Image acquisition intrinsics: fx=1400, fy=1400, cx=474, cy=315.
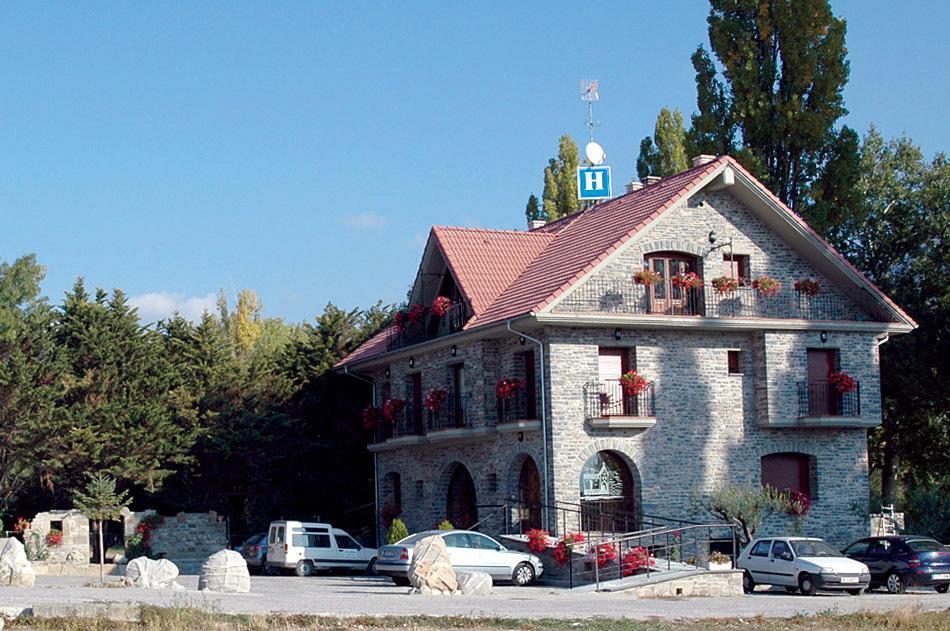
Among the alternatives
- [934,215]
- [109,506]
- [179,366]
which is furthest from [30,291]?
[934,215]

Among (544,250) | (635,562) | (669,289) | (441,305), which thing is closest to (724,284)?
(669,289)

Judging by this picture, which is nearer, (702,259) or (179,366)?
(702,259)

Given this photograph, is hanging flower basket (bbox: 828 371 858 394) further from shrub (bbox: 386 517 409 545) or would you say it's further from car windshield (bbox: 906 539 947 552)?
shrub (bbox: 386 517 409 545)

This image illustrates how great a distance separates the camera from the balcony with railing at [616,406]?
115 feet

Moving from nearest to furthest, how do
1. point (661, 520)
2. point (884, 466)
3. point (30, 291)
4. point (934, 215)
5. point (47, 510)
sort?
point (661, 520), point (47, 510), point (934, 215), point (884, 466), point (30, 291)

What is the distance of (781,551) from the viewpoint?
3045 cm

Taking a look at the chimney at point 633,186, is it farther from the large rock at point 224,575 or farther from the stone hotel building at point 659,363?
the large rock at point 224,575

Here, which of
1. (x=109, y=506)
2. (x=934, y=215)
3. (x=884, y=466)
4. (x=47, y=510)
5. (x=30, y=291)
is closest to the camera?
(x=109, y=506)

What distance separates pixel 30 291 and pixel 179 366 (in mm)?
25130

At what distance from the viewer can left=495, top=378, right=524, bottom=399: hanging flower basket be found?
117 ft

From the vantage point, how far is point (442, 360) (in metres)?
40.1

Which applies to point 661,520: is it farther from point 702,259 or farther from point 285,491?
point 285,491

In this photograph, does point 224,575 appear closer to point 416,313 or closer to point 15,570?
point 15,570

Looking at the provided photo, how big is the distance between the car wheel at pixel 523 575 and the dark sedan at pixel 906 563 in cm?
743
